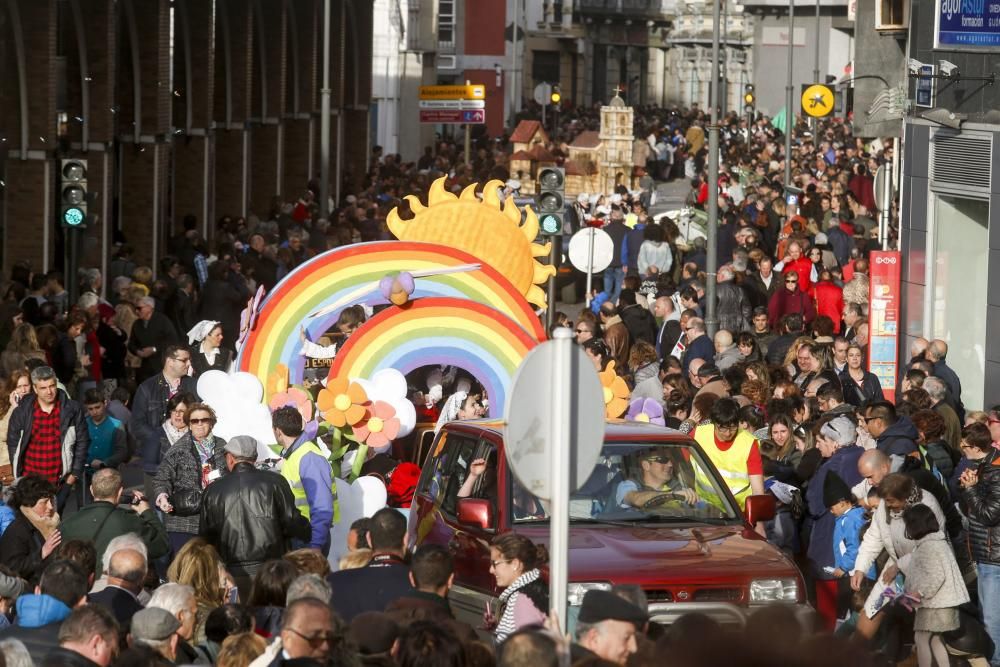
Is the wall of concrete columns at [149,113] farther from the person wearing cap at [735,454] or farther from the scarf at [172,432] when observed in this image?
the person wearing cap at [735,454]

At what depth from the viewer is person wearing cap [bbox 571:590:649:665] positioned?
763cm

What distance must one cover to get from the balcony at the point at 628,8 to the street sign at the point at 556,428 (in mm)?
106521

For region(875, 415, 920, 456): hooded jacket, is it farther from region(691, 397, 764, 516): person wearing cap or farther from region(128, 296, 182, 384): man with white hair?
region(128, 296, 182, 384): man with white hair

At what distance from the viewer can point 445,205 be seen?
1803 cm

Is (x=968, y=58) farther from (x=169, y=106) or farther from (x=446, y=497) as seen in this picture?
(x=169, y=106)

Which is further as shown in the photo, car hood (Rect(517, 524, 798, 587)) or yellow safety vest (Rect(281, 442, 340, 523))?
yellow safety vest (Rect(281, 442, 340, 523))

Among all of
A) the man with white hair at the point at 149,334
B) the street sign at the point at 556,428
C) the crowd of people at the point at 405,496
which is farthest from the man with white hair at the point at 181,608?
the man with white hair at the point at 149,334

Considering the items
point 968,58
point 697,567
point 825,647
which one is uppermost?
point 968,58

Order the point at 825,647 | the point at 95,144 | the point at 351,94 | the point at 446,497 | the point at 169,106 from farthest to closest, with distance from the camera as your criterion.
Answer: the point at 351,94
the point at 169,106
the point at 95,144
the point at 446,497
the point at 825,647

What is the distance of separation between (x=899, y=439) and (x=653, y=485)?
219 centimetres

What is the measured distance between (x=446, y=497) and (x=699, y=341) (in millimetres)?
6651

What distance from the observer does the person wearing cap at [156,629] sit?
8125 millimetres

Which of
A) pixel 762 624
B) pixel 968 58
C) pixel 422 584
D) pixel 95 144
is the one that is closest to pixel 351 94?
pixel 95 144

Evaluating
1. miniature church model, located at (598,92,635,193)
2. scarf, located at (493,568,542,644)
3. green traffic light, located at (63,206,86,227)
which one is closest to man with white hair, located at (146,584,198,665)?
scarf, located at (493,568,542,644)
